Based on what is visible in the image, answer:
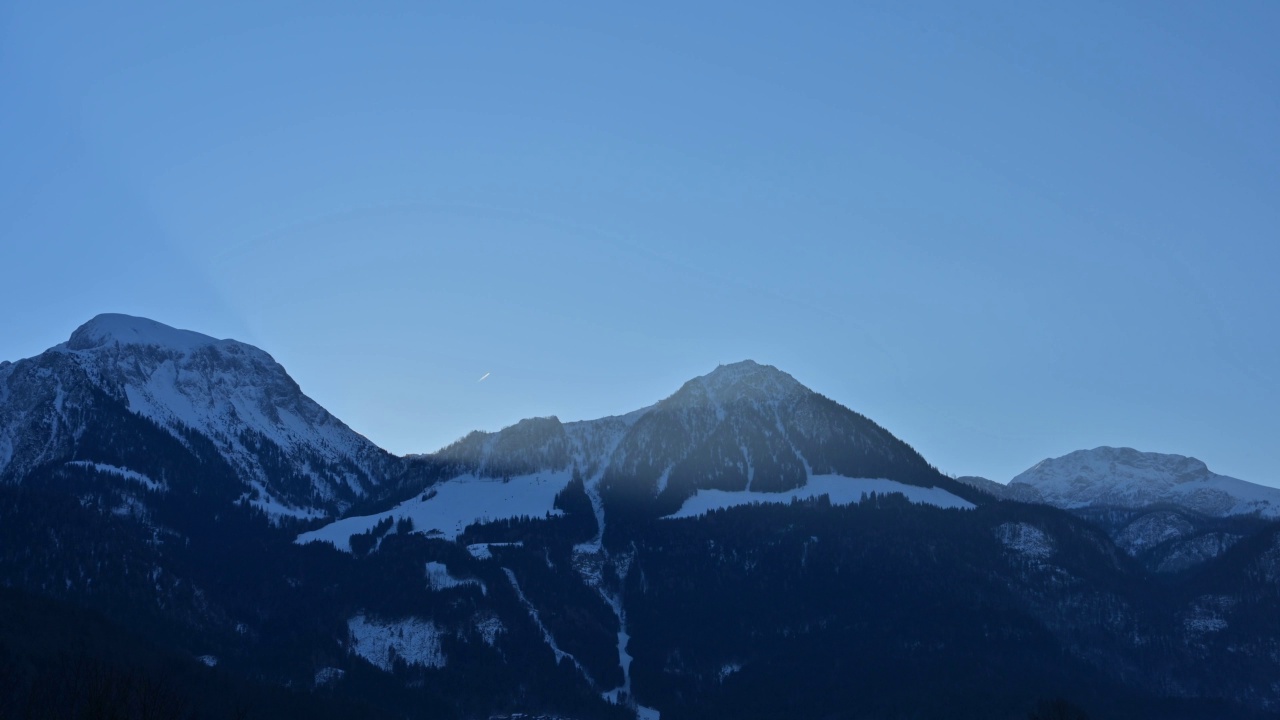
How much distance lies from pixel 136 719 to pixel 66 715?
11.0 metres

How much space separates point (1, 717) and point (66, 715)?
30.2ft

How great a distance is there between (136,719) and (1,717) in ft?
66.0

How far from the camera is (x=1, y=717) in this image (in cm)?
19988

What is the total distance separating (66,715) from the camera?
19850 centimetres

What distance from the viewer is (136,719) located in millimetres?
194875
